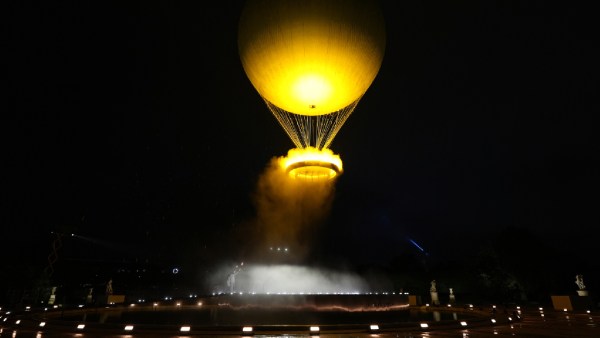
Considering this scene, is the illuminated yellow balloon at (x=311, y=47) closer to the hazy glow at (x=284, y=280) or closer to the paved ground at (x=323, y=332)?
the paved ground at (x=323, y=332)

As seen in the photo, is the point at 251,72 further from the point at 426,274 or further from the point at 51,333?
the point at 426,274

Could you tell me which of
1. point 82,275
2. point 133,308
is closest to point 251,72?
point 133,308

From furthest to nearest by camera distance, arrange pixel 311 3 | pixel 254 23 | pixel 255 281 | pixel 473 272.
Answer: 1. pixel 255 281
2. pixel 473 272
3. pixel 254 23
4. pixel 311 3

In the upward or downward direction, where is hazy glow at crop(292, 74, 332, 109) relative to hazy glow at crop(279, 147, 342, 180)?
upward

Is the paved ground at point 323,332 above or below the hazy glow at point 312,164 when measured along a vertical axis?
below

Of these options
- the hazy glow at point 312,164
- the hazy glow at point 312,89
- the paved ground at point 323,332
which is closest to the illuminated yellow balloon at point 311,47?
the hazy glow at point 312,89

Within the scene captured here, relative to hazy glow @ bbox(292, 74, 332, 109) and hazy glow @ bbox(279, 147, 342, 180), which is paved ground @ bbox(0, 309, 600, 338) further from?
hazy glow @ bbox(292, 74, 332, 109)

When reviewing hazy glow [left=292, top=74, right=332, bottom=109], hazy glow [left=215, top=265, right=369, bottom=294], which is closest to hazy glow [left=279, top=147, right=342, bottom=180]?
hazy glow [left=292, top=74, right=332, bottom=109]
